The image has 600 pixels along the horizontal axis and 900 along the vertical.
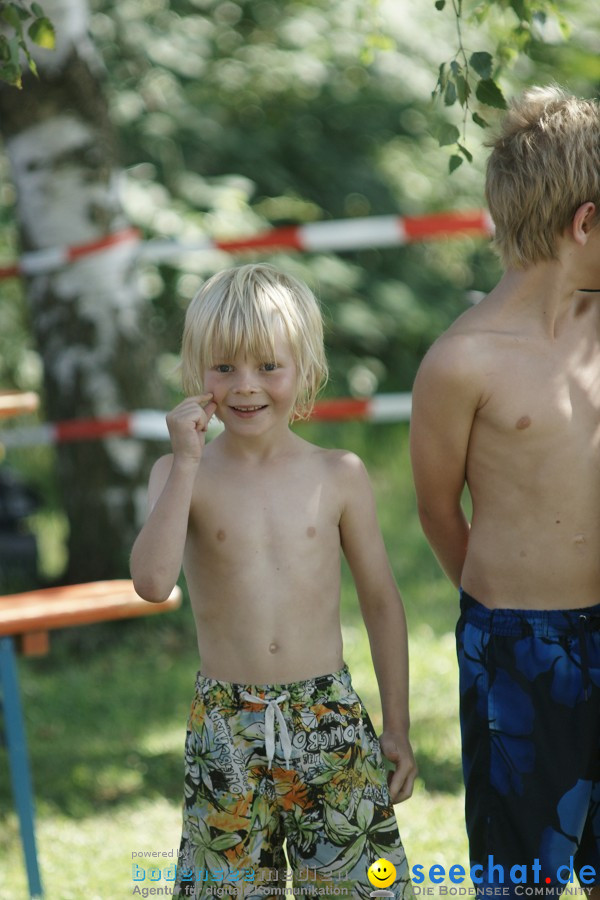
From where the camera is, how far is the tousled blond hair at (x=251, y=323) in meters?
2.28

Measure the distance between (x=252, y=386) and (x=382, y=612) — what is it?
1.73 feet

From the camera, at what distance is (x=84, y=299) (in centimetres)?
543

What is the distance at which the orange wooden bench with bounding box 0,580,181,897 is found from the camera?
10.8 feet

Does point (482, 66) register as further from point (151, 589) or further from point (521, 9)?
point (151, 589)

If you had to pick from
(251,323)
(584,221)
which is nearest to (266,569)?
(251,323)

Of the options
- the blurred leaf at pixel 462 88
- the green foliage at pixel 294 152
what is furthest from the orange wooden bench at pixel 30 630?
the green foliage at pixel 294 152

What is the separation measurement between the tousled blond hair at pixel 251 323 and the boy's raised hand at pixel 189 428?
109mm

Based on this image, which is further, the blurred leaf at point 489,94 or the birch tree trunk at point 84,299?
the birch tree trunk at point 84,299

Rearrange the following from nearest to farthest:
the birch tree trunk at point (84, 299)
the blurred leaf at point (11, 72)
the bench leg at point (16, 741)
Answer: the blurred leaf at point (11, 72) < the bench leg at point (16, 741) < the birch tree trunk at point (84, 299)

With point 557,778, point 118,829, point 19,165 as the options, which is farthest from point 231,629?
point 19,165

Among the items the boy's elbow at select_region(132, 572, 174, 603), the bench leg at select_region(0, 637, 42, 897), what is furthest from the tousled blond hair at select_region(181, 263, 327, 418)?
the bench leg at select_region(0, 637, 42, 897)

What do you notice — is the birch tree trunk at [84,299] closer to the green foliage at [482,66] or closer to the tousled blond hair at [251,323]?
the green foliage at [482,66]

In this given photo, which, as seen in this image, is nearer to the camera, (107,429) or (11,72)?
(11,72)

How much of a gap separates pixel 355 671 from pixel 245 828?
270 cm
